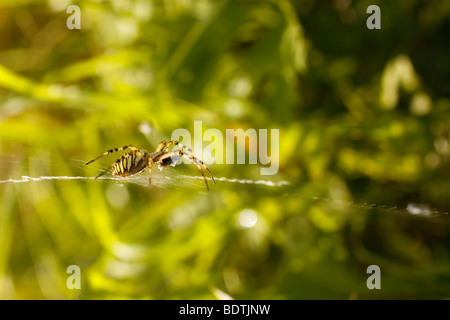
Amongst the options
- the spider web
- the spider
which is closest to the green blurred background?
the spider web

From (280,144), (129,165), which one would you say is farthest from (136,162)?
(280,144)

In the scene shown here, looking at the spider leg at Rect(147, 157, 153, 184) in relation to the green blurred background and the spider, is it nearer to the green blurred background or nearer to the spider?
the spider

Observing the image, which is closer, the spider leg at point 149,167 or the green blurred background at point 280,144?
the spider leg at point 149,167

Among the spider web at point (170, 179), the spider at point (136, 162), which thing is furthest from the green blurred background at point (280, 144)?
the spider at point (136, 162)

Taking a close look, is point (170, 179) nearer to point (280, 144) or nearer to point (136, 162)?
point (136, 162)

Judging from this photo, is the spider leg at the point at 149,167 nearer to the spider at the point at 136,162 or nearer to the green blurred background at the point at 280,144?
the spider at the point at 136,162
